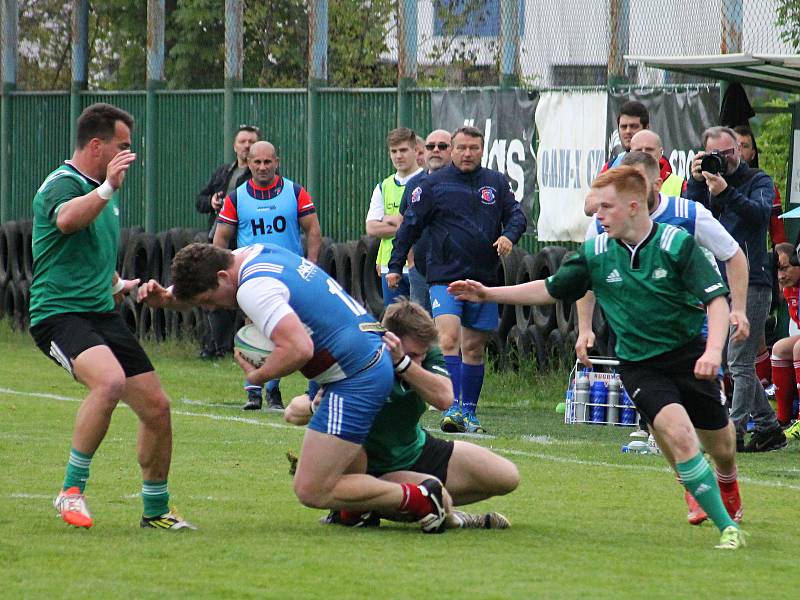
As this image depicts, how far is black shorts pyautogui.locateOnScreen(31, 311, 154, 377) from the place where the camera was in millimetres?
7918

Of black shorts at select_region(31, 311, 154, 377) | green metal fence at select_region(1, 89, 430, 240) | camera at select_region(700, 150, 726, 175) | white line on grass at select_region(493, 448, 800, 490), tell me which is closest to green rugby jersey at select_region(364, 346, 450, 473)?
black shorts at select_region(31, 311, 154, 377)

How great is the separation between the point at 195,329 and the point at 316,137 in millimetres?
2524

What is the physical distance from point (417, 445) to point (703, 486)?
1.45 m

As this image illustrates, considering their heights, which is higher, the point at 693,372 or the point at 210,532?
the point at 693,372

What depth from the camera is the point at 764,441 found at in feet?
36.8

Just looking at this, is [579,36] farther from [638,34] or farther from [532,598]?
[532,598]

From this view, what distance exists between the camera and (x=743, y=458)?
1086 cm

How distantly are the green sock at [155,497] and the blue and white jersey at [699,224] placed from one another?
2401 mm

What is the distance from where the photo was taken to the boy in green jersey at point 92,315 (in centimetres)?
780

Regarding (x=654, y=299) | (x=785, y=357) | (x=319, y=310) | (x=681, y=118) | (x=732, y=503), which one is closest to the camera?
(x=319, y=310)

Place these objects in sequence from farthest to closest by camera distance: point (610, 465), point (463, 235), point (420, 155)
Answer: point (420, 155), point (463, 235), point (610, 465)

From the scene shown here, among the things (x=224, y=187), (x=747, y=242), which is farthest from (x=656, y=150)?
(x=224, y=187)

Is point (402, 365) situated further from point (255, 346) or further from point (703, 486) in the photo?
point (703, 486)

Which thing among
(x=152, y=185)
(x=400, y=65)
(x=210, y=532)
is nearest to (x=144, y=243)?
(x=152, y=185)
